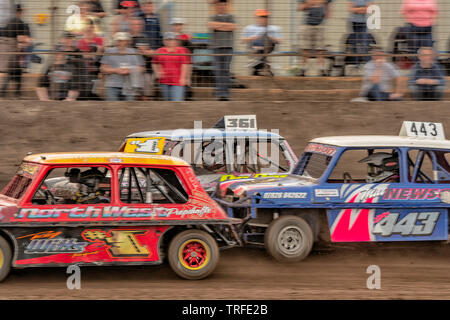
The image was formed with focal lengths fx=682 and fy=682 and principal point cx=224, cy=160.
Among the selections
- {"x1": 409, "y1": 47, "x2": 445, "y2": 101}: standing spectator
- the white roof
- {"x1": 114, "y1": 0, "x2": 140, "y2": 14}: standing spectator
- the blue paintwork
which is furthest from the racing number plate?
{"x1": 409, "y1": 47, "x2": 445, "y2": 101}: standing spectator

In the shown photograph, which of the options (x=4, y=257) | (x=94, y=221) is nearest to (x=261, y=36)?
(x=94, y=221)

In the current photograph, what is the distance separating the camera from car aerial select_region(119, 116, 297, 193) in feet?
31.4

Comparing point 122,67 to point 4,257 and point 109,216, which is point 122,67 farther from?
point 4,257

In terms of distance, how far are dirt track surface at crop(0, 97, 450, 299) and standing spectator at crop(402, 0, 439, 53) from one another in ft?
3.91

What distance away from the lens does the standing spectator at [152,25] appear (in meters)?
11.6

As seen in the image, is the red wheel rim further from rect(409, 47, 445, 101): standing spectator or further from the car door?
rect(409, 47, 445, 101): standing spectator

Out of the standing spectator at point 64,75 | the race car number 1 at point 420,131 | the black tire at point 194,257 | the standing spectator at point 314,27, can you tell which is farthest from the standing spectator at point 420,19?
the black tire at point 194,257

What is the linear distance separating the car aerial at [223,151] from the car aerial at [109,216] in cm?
191

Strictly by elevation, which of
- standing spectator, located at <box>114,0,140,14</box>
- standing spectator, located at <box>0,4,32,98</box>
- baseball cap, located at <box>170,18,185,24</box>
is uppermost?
standing spectator, located at <box>114,0,140,14</box>

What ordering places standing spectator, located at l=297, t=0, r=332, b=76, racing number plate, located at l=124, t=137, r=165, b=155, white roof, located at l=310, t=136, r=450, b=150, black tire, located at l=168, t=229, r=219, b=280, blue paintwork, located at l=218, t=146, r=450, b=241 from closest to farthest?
black tire, located at l=168, t=229, r=219, b=280 < blue paintwork, located at l=218, t=146, r=450, b=241 < white roof, located at l=310, t=136, r=450, b=150 < racing number plate, located at l=124, t=137, r=165, b=155 < standing spectator, located at l=297, t=0, r=332, b=76

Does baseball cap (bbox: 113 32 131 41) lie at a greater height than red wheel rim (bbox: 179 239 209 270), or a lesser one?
greater

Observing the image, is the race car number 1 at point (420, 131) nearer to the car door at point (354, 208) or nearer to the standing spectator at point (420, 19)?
the car door at point (354, 208)

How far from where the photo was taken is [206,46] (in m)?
11.8

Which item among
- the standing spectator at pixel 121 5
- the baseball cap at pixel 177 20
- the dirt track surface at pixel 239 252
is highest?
the standing spectator at pixel 121 5
